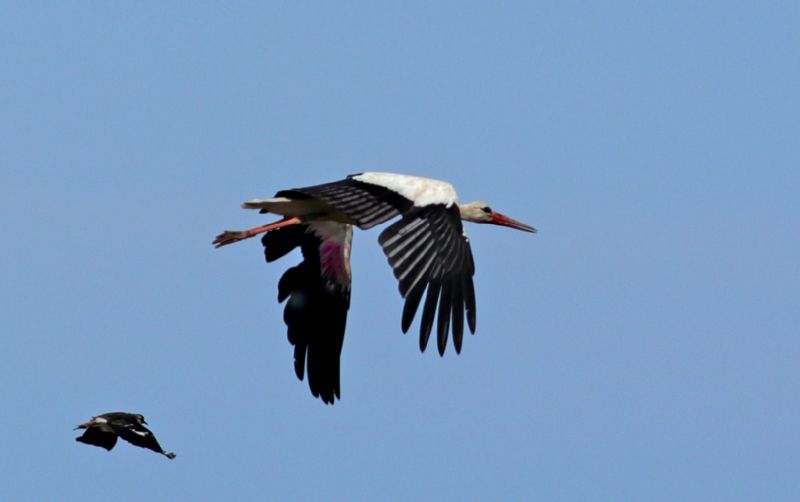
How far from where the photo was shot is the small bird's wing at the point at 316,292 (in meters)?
22.1

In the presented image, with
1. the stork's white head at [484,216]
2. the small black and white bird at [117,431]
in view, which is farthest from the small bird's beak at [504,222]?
the small black and white bird at [117,431]

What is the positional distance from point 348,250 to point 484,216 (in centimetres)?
170

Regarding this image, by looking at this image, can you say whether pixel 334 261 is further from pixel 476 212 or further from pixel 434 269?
pixel 434 269

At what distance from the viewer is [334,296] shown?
2248 centimetres

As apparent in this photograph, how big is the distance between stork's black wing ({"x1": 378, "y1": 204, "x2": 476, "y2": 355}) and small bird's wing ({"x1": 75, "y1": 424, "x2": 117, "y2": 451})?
325 cm

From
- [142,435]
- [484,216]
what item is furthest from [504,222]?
[142,435]

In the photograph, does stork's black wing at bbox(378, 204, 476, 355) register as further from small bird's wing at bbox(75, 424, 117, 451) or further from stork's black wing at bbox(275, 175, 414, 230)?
small bird's wing at bbox(75, 424, 117, 451)

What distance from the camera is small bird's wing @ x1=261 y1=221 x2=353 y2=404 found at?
72.5ft

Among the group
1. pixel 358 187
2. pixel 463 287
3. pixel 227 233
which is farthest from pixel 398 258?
pixel 227 233

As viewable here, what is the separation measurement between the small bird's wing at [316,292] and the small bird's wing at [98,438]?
4.33 meters

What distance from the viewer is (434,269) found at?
56.7ft

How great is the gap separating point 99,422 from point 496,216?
623cm

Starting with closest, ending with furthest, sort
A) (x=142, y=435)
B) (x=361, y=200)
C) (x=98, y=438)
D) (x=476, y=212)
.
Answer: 1. (x=142, y=435)
2. (x=98, y=438)
3. (x=361, y=200)
4. (x=476, y=212)

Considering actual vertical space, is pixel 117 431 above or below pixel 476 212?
below
